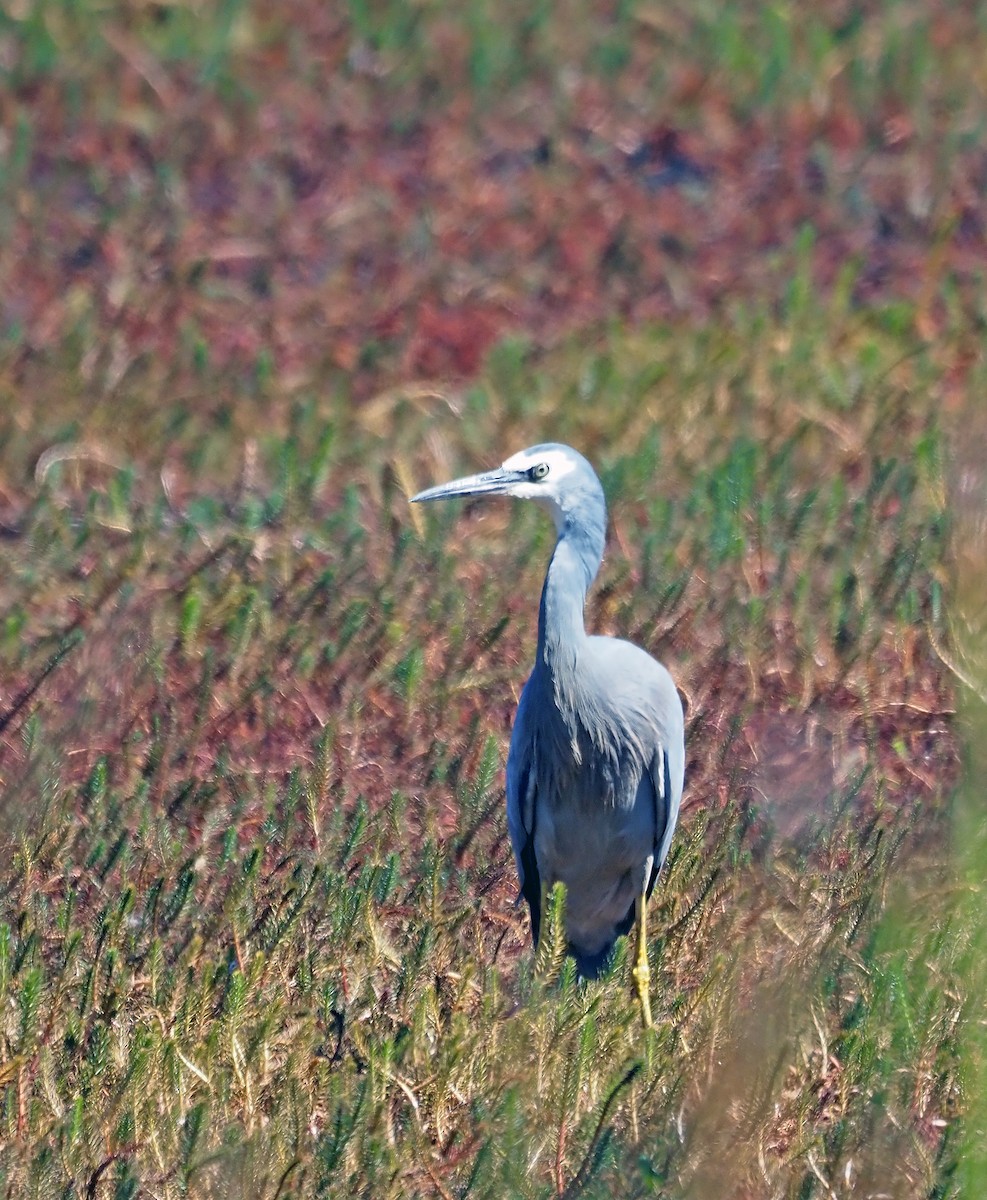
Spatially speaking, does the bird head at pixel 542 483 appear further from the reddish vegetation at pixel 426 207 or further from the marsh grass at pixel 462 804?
the reddish vegetation at pixel 426 207

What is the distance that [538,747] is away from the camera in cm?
549

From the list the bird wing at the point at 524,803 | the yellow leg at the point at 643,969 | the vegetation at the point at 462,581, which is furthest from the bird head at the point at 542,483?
the yellow leg at the point at 643,969

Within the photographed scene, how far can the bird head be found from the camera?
5012mm

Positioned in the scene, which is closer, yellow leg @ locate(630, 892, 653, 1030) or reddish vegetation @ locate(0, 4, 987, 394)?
yellow leg @ locate(630, 892, 653, 1030)

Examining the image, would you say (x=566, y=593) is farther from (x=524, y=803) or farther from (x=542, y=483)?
(x=524, y=803)

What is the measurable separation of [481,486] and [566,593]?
0.35 m

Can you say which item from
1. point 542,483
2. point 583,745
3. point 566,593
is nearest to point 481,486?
point 542,483

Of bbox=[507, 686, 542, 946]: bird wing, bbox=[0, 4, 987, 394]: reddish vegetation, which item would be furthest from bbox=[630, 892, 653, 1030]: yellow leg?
bbox=[0, 4, 987, 394]: reddish vegetation

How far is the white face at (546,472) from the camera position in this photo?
5.02 metres

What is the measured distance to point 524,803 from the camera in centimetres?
562

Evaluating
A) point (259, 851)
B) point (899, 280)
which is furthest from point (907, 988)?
point (899, 280)

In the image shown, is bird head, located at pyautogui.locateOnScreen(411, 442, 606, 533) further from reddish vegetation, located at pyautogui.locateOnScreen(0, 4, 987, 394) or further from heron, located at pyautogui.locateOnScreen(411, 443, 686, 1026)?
reddish vegetation, located at pyautogui.locateOnScreen(0, 4, 987, 394)

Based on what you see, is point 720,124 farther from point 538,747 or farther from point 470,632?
point 538,747

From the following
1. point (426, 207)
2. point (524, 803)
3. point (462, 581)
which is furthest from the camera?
point (426, 207)
